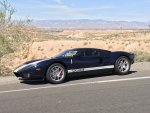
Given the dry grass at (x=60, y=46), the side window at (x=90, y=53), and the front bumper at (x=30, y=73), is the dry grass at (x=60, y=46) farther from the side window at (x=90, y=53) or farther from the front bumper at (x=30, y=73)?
the side window at (x=90, y=53)

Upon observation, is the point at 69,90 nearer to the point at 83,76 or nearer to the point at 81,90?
the point at 81,90

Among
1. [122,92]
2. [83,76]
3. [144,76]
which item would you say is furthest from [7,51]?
[122,92]

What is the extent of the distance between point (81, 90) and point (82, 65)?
8.49ft

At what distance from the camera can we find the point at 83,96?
10492 millimetres

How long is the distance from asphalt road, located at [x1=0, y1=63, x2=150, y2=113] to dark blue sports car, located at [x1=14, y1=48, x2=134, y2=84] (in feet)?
0.95

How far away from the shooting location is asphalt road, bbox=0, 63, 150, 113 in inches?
352

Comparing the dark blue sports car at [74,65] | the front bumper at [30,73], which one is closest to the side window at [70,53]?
A: the dark blue sports car at [74,65]

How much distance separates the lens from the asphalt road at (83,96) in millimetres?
8938

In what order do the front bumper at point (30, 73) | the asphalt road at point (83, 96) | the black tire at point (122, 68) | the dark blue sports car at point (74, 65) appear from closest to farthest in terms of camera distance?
the asphalt road at point (83, 96)
the front bumper at point (30, 73)
the dark blue sports car at point (74, 65)
the black tire at point (122, 68)

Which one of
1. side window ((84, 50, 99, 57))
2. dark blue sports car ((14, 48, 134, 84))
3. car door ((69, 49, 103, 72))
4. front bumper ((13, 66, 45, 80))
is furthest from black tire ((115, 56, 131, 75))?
front bumper ((13, 66, 45, 80))

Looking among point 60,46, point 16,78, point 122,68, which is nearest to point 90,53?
point 122,68

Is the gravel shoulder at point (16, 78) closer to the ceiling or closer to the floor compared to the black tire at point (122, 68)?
closer to the floor

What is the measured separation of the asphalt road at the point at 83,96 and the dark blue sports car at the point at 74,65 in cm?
29

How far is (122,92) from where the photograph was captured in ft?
35.7
